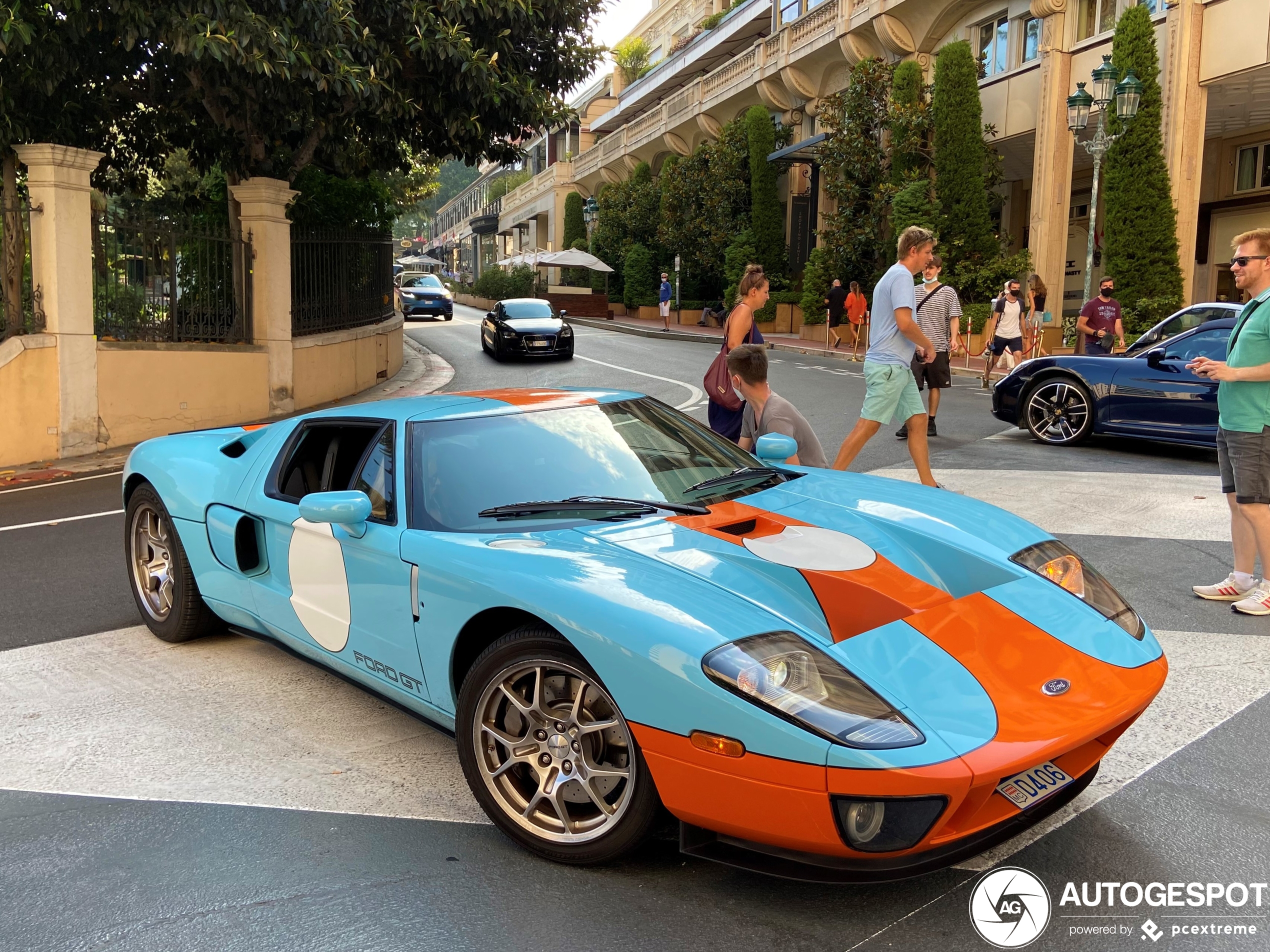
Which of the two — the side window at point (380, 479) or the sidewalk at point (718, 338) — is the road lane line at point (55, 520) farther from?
the sidewalk at point (718, 338)

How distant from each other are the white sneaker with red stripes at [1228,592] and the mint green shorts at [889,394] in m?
2.61

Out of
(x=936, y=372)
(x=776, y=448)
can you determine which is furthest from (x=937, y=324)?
(x=776, y=448)

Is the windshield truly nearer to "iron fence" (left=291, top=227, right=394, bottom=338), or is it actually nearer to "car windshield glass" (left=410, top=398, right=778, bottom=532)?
"iron fence" (left=291, top=227, right=394, bottom=338)

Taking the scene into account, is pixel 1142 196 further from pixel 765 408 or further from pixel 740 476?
pixel 740 476

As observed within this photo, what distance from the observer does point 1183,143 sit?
20953mm

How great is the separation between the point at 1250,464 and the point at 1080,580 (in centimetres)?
219

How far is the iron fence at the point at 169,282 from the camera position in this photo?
485 inches

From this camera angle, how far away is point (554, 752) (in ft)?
9.91

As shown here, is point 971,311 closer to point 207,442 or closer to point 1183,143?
point 1183,143

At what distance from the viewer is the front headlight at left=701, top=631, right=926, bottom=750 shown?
2.54m

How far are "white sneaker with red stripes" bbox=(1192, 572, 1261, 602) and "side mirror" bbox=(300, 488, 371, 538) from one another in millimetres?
4213

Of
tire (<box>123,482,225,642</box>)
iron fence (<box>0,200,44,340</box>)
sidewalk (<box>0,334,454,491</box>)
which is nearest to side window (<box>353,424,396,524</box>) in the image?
tire (<box>123,482,225,642</box>)

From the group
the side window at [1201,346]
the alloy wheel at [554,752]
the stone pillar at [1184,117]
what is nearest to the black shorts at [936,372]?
the side window at [1201,346]

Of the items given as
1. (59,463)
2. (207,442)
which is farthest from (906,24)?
(207,442)
